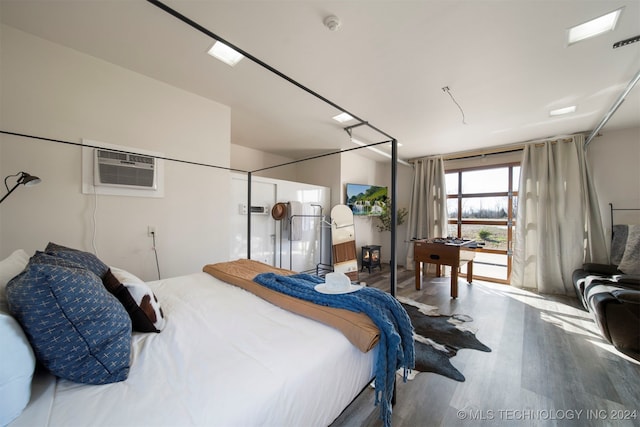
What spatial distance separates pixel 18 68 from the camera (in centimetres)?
180

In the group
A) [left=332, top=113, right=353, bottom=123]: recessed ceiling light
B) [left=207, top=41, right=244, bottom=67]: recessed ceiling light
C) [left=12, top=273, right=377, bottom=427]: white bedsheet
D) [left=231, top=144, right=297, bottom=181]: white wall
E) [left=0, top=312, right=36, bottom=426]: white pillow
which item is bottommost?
[left=12, top=273, right=377, bottom=427]: white bedsheet

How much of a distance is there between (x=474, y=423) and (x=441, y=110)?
308cm

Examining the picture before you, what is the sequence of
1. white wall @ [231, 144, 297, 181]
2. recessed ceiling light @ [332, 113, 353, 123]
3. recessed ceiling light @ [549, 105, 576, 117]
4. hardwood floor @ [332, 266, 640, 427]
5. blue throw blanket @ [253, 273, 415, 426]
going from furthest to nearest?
1. white wall @ [231, 144, 297, 181]
2. recessed ceiling light @ [332, 113, 353, 123]
3. recessed ceiling light @ [549, 105, 576, 117]
4. hardwood floor @ [332, 266, 640, 427]
5. blue throw blanket @ [253, 273, 415, 426]

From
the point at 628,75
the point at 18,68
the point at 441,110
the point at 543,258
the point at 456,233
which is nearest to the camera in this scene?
the point at 18,68

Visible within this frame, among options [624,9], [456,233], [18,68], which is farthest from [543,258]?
[18,68]

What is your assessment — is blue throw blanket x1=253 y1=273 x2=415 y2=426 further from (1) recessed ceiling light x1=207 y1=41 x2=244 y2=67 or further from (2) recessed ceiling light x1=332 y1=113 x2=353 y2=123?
(2) recessed ceiling light x1=332 y1=113 x2=353 y2=123

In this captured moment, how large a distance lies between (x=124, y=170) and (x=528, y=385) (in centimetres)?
376

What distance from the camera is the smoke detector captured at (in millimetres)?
1627

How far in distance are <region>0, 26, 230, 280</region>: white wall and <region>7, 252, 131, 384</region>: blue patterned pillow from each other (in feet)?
5.38

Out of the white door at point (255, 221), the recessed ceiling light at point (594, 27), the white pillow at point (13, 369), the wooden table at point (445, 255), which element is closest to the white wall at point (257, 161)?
the white door at point (255, 221)

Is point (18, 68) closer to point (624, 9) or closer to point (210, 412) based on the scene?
point (210, 412)

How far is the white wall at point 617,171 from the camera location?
340cm

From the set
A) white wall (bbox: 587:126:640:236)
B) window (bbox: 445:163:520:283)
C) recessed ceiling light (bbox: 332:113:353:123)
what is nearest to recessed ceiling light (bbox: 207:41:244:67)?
recessed ceiling light (bbox: 332:113:353:123)

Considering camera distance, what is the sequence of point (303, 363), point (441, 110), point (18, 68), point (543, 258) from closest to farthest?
point (303, 363), point (18, 68), point (441, 110), point (543, 258)
